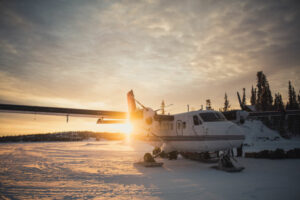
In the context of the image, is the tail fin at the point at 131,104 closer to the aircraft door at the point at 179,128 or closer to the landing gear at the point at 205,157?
the aircraft door at the point at 179,128

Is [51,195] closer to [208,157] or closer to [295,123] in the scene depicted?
[208,157]

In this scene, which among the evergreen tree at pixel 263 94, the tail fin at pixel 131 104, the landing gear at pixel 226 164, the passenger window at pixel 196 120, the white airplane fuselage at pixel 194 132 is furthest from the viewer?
the evergreen tree at pixel 263 94

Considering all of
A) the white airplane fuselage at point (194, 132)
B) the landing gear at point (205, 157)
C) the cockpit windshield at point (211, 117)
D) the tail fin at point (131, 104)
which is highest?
the tail fin at point (131, 104)

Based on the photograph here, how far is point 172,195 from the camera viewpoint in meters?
5.29

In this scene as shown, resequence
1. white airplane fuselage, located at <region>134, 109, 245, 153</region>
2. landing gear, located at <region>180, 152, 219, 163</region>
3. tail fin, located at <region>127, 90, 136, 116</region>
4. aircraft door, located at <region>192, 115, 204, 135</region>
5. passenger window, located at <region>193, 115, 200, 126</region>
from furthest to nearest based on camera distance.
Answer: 1. tail fin, located at <region>127, 90, 136, 116</region>
2. landing gear, located at <region>180, 152, 219, 163</region>
3. passenger window, located at <region>193, 115, 200, 126</region>
4. aircraft door, located at <region>192, 115, 204, 135</region>
5. white airplane fuselage, located at <region>134, 109, 245, 153</region>

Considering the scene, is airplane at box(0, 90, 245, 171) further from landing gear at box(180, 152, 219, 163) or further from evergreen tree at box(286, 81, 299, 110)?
evergreen tree at box(286, 81, 299, 110)

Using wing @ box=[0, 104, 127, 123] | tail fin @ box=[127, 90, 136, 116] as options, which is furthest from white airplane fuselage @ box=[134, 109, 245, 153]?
wing @ box=[0, 104, 127, 123]

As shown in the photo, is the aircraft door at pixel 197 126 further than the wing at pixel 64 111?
No

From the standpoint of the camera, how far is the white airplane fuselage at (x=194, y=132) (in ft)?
27.7

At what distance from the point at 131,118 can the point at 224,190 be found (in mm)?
9692

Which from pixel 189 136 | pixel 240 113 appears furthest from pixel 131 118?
pixel 240 113

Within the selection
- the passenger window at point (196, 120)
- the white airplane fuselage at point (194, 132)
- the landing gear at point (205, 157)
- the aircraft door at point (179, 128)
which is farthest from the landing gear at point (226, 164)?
the aircraft door at point (179, 128)

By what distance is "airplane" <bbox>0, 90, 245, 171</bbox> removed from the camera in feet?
28.0

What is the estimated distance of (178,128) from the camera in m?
10.6
